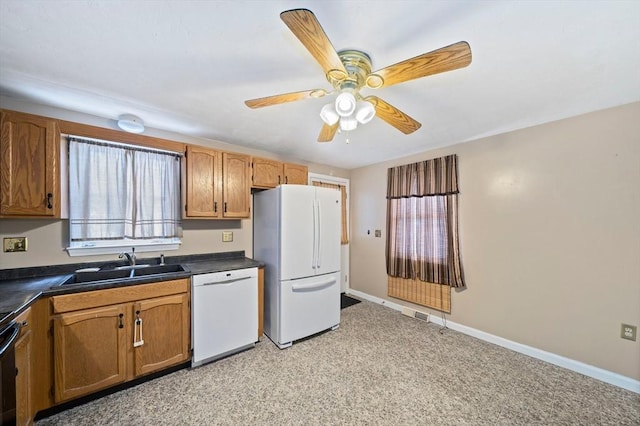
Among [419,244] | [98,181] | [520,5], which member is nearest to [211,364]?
[98,181]

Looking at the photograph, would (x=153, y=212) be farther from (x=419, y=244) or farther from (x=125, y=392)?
(x=419, y=244)

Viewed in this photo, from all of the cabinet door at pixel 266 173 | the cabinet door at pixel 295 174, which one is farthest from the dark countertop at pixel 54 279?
the cabinet door at pixel 295 174

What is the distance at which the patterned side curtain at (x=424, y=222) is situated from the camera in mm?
2980

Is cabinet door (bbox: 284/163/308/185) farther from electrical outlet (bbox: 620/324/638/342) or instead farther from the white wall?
electrical outlet (bbox: 620/324/638/342)

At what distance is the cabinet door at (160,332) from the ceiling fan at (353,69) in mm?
1812

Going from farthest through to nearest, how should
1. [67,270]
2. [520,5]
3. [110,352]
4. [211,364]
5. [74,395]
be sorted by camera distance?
[211,364] → [67,270] → [110,352] → [74,395] → [520,5]

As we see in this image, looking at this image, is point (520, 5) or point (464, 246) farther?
point (464, 246)

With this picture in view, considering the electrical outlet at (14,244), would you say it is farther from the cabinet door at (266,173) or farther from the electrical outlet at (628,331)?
the electrical outlet at (628,331)

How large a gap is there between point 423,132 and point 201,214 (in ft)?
8.50

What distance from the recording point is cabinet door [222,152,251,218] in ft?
8.94

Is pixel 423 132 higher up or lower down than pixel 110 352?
higher up

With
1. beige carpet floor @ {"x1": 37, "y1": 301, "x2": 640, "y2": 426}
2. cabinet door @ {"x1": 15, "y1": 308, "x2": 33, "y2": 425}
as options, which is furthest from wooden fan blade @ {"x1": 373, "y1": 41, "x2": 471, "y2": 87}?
cabinet door @ {"x1": 15, "y1": 308, "x2": 33, "y2": 425}

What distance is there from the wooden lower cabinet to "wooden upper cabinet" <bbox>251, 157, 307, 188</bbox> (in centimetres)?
139

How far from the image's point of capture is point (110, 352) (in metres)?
1.84
